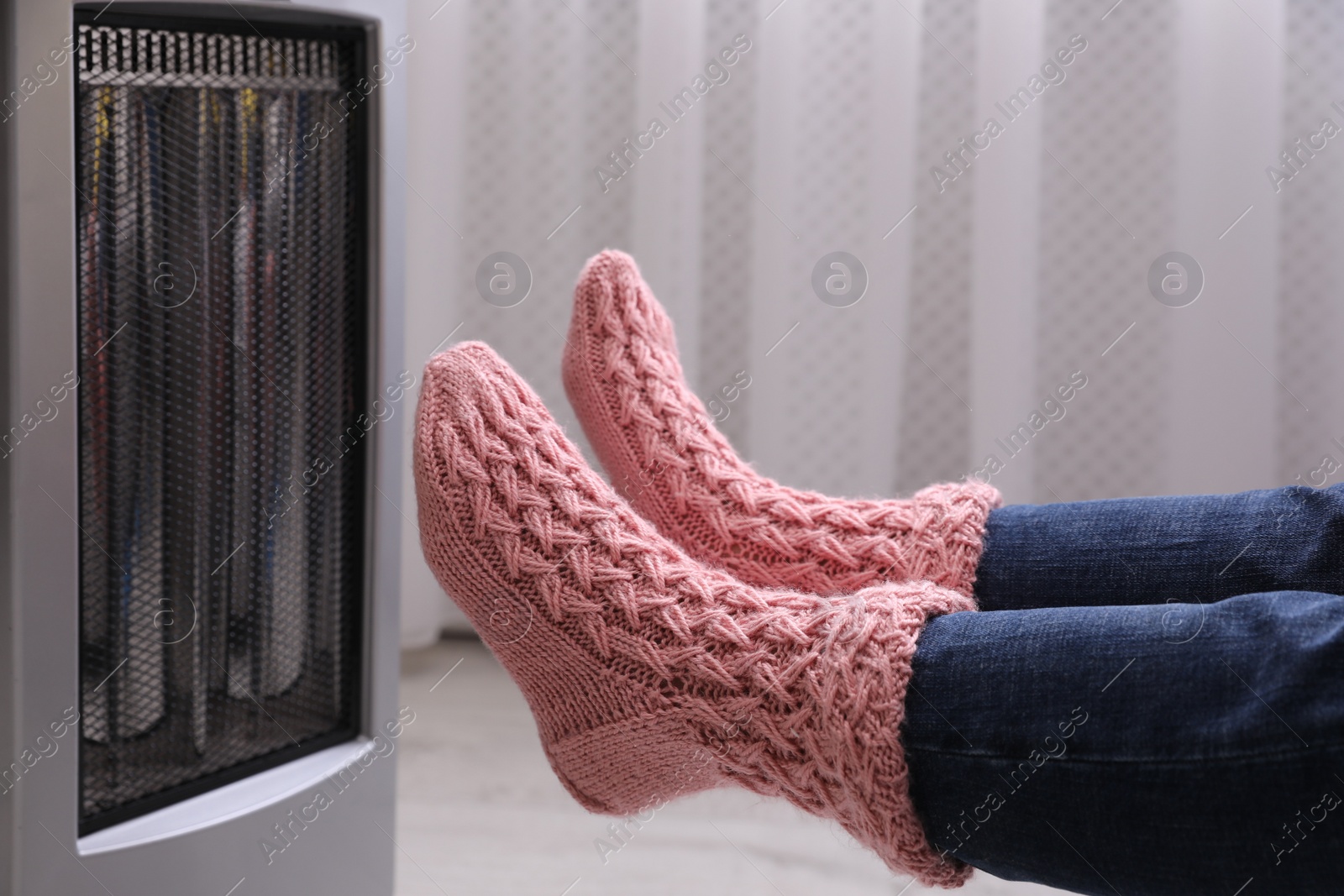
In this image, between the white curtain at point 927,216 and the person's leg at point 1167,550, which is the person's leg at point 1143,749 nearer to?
the person's leg at point 1167,550

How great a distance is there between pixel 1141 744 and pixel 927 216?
1005mm

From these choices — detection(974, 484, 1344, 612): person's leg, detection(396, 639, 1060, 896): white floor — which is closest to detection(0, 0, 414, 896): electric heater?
detection(396, 639, 1060, 896): white floor

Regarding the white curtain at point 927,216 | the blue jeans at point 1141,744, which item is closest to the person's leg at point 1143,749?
the blue jeans at point 1141,744

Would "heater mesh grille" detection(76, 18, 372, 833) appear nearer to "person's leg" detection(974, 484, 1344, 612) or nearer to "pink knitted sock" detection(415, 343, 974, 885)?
"pink knitted sock" detection(415, 343, 974, 885)

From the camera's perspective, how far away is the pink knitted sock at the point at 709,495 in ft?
1.96

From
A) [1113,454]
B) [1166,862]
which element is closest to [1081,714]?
[1166,862]

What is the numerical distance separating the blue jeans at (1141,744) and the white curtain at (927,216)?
0.81 m

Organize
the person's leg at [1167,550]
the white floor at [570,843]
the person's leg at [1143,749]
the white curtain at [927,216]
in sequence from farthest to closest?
1. the white curtain at [927,216]
2. the white floor at [570,843]
3. the person's leg at [1167,550]
4. the person's leg at [1143,749]

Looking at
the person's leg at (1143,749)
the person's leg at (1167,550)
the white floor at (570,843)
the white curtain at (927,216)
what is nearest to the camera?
the person's leg at (1143,749)

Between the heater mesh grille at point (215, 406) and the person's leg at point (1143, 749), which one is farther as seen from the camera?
the heater mesh grille at point (215, 406)

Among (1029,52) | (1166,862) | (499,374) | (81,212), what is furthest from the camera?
(1029,52)

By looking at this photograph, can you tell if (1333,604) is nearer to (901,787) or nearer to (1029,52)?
(901,787)

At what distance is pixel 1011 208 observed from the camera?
1.22 m

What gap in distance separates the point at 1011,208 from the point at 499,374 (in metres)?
0.77
